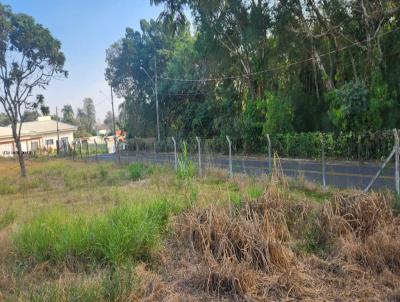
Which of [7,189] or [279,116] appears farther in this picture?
[279,116]

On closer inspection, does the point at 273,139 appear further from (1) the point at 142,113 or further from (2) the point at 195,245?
(1) the point at 142,113

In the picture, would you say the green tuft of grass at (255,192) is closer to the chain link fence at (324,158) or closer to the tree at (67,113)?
the chain link fence at (324,158)

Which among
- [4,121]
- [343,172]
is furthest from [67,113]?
[343,172]

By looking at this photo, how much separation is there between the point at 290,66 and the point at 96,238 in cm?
2080

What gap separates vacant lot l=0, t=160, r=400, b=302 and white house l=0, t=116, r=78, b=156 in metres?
41.7

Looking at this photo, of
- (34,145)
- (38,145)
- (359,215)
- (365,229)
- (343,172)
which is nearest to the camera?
(365,229)

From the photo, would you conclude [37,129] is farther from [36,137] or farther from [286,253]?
[286,253]

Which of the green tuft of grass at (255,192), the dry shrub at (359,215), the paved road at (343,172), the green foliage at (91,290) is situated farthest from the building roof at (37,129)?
the dry shrub at (359,215)

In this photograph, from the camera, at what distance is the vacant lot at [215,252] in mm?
3838

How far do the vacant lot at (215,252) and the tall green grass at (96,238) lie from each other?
0.04ft

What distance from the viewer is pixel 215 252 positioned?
15.4ft

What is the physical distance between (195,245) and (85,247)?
1.43 metres

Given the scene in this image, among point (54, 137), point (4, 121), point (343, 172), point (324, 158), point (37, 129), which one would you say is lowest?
point (343, 172)

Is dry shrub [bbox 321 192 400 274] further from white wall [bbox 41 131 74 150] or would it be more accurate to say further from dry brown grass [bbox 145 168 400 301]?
white wall [bbox 41 131 74 150]
